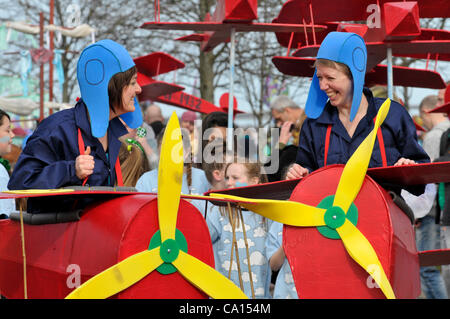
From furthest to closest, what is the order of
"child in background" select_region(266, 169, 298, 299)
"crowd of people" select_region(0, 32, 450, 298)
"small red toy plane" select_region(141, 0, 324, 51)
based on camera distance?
"small red toy plane" select_region(141, 0, 324, 51) → "child in background" select_region(266, 169, 298, 299) → "crowd of people" select_region(0, 32, 450, 298)

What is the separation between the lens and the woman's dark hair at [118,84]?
10.3 ft

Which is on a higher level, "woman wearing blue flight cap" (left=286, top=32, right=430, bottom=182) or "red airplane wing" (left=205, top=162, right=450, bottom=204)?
"woman wearing blue flight cap" (left=286, top=32, right=430, bottom=182)

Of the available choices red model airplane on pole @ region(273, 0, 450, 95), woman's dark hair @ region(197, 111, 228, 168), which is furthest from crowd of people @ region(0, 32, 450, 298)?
woman's dark hair @ region(197, 111, 228, 168)

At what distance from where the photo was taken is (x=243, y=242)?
4.20 m

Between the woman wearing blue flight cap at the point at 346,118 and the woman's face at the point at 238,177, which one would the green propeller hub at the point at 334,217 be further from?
the woman's face at the point at 238,177

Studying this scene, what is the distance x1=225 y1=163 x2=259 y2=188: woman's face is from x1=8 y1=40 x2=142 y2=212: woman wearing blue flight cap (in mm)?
1361

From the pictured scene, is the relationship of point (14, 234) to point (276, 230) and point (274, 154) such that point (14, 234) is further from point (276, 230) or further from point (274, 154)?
point (274, 154)

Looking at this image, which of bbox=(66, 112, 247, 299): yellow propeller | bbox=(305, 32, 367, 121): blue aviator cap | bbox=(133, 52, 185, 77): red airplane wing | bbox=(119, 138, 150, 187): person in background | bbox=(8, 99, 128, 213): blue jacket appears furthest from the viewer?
bbox=(133, 52, 185, 77): red airplane wing

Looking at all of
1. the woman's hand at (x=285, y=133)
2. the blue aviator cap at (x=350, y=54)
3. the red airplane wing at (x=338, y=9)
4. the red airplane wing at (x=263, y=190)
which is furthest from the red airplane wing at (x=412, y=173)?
the woman's hand at (x=285, y=133)

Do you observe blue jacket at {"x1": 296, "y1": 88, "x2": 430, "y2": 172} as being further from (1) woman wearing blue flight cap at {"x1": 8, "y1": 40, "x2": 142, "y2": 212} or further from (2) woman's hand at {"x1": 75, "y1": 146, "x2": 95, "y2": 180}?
(2) woman's hand at {"x1": 75, "y1": 146, "x2": 95, "y2": 180}

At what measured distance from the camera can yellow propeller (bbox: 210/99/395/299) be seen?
2691 millimetres

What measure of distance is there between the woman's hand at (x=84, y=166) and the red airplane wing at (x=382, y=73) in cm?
285

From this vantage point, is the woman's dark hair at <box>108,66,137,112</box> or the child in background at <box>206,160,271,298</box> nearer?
the woman's dark hair at <box>108,66,137,112</box>

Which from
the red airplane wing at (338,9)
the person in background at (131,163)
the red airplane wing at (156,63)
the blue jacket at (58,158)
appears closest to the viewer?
the blue jacket at (58,158)
